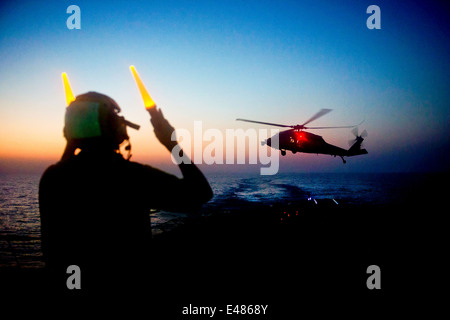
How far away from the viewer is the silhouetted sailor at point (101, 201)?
1588mm

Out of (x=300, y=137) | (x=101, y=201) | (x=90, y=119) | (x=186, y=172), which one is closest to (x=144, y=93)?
(x=90, y=119)

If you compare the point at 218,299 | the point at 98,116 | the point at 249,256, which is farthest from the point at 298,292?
the point at 98,116

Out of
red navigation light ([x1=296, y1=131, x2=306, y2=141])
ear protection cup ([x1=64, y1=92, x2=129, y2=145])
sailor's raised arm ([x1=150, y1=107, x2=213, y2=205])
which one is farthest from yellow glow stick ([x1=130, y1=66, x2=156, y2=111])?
red navigation light ([x1=296, y1=131, x2=306, y2=141])

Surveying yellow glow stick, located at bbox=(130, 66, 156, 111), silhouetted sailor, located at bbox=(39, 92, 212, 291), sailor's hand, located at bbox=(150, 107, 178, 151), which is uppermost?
yellow glow stick, located at bbox=(130, 66, 156, 111)

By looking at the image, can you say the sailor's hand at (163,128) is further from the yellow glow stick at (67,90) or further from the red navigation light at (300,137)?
the red navigation light at (300,137)

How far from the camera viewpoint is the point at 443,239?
1642cm

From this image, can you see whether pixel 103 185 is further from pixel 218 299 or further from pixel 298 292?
pixel 298 292

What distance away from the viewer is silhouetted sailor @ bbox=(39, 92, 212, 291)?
1.59 metres

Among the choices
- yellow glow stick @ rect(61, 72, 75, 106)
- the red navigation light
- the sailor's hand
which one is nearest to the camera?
the sailor's hand

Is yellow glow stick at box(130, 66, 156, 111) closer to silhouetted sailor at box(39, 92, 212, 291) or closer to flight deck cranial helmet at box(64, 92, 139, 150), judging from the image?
silhouetted sailor at box(39, 92, 212, 291)

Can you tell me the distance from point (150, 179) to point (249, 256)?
1169 cm

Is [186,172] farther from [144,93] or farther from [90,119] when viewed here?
[90,119]

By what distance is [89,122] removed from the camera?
1.65 metres

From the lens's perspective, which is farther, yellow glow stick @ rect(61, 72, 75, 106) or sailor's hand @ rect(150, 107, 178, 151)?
yellow glow stick @ rect(61, 72, 75, 106)
